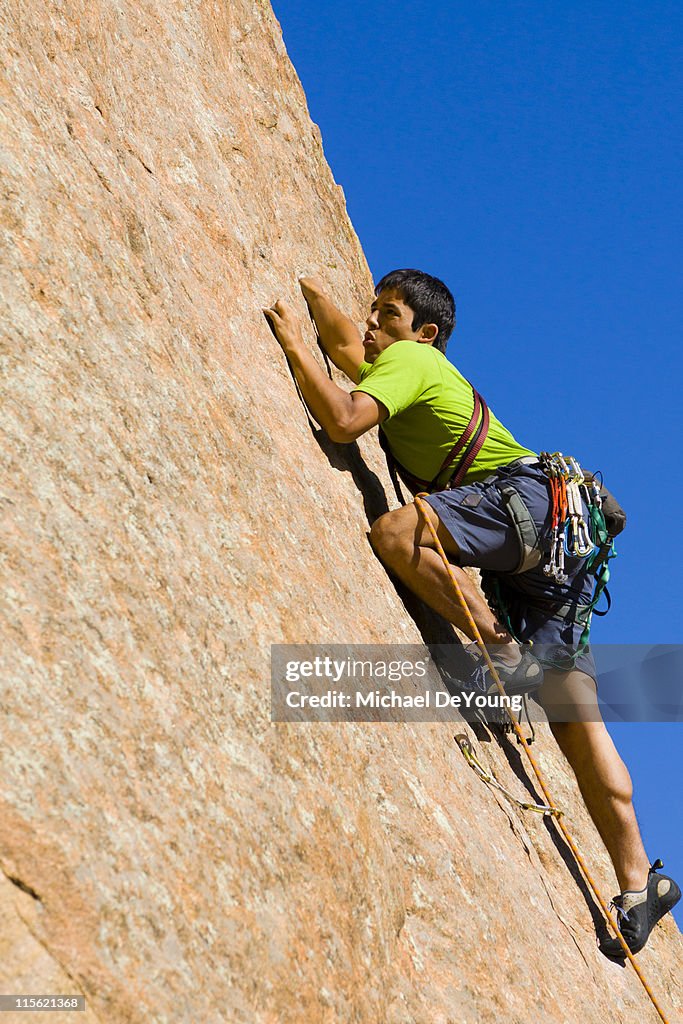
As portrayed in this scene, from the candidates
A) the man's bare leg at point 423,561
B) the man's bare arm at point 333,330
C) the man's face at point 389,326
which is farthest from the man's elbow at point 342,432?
Answer: the man's face at point 389,326

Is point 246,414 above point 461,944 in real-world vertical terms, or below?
above

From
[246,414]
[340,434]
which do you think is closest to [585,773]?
[340,434]

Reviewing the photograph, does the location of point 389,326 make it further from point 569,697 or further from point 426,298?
point 569,697

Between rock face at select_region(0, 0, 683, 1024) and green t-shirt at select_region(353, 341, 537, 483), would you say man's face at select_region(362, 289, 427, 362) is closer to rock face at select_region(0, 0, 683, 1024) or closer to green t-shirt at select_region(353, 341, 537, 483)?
green t-shirt at select_region(353, 341, 537, 483)

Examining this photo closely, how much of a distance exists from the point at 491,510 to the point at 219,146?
2.79 m

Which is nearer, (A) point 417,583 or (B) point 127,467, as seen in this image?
(B) point 127,467

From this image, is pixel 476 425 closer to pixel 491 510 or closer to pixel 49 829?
pixel 491 510

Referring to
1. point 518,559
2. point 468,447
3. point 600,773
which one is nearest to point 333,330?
point 468,447

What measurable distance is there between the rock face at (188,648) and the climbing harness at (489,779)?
2.9 inches

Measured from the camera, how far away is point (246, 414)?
5.19 meters

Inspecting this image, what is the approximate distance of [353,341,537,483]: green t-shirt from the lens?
6.00 m

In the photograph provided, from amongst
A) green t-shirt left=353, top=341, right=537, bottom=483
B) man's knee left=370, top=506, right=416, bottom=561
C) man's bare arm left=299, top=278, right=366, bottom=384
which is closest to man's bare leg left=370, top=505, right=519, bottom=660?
man's knee left=370, top=506, right=416, bottom=561

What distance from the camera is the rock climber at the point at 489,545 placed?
5.86 m

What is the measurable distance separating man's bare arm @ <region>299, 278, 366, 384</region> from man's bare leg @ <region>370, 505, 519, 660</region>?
4.44 ft
